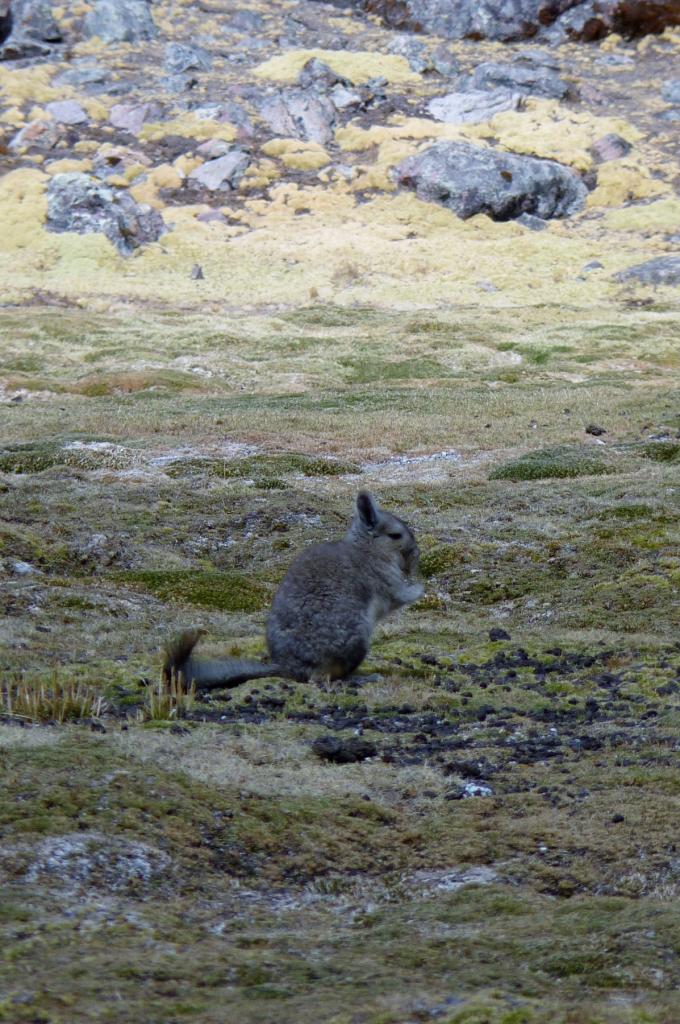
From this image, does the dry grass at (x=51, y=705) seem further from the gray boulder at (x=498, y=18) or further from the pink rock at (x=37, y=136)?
the gray boulder at (x=498, y=18)

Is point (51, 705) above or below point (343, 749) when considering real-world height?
above

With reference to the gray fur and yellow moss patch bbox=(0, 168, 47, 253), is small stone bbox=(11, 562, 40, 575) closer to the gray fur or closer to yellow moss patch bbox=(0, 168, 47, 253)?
the gray fur

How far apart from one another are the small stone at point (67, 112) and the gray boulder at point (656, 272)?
59.7 metres

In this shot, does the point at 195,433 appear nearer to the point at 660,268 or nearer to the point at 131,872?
the point at 131,872

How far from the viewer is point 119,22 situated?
446 ft

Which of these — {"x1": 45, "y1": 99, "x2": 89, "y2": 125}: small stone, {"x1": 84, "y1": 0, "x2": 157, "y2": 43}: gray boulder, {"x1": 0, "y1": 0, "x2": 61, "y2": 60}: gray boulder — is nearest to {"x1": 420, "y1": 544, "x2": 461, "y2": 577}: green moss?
{"x1": 45, "y1": 99, "x2": 89, "y2": 125}: small stone

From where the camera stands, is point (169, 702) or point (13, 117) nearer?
point (169, 702)

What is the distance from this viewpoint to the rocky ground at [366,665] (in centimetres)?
592

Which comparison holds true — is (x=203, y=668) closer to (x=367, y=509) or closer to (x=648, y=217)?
(x=367, y=509)

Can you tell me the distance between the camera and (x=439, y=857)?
26.8ft

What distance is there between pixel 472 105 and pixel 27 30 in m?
55.0

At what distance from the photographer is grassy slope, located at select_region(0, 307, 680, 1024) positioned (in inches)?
219

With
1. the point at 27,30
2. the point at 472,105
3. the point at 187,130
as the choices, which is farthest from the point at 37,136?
the point at 472,105

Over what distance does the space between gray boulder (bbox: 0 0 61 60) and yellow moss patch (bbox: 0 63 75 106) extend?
7.46m
